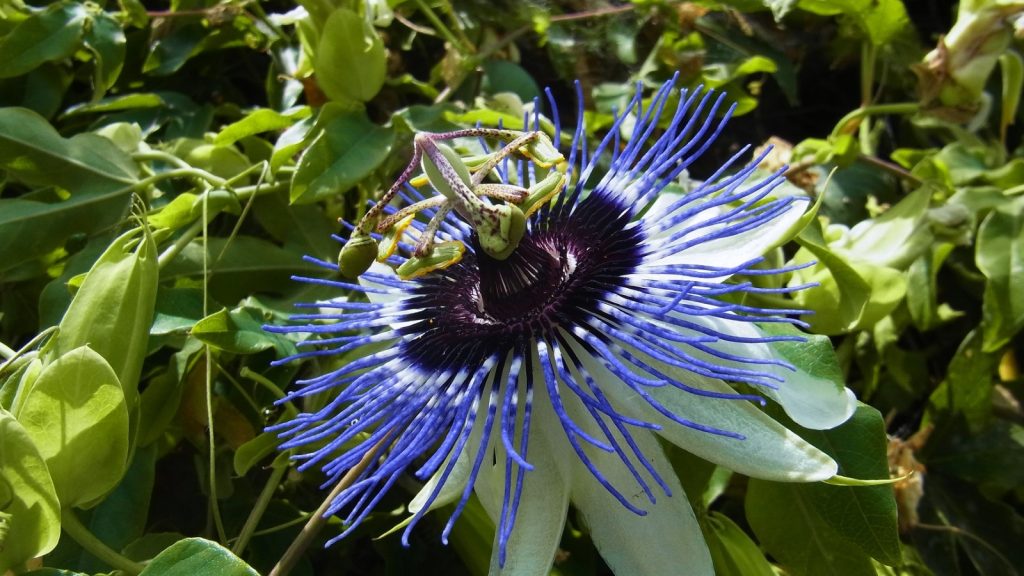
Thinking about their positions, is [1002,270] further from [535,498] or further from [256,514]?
[256,514]

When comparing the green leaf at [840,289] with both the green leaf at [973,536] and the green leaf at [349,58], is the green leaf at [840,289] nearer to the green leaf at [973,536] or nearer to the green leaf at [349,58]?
the green leaf at [973,536]

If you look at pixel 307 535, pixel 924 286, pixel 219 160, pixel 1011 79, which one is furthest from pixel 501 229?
pixel 1011 79

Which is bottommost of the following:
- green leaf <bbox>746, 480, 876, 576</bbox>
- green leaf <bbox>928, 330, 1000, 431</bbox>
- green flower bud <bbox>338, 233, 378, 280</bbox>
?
green leaf <bbox>928, 330, 1000, 431</bbox>

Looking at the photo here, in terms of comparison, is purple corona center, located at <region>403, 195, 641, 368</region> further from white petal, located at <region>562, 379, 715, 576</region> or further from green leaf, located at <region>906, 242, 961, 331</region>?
green leaf, located at <region>906, 242, 961, 331</region>

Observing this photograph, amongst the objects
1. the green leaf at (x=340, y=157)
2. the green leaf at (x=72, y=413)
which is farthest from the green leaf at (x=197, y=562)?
the green leaf at (x=340, y=157)

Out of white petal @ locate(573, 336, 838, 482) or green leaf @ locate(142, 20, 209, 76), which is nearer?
white petal @ locate(573, 336, 838, 482)

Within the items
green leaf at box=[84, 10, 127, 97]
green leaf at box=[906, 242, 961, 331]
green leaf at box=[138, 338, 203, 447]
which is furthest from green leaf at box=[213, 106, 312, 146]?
green leaf at box=[906, 242, 961, 331]
